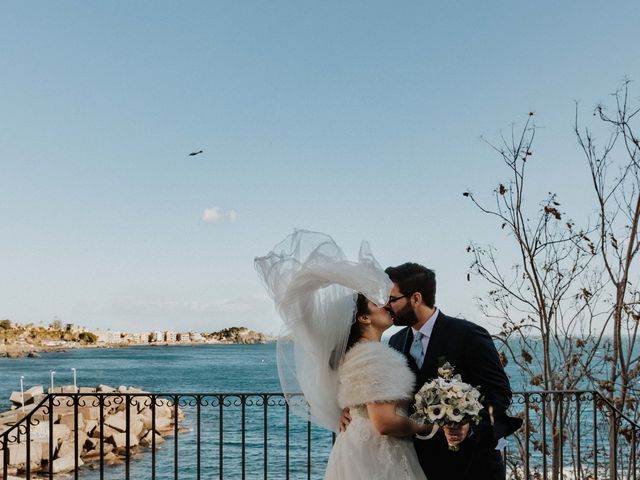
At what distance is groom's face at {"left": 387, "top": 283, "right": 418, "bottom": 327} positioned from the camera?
3.06 meters

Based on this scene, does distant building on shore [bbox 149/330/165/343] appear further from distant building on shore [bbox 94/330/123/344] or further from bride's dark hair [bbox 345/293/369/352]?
bride's dark hair [bbox 345/293/369/352]

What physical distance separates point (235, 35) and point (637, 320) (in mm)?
7398

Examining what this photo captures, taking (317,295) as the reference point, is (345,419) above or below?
below

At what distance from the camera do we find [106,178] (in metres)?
21.6

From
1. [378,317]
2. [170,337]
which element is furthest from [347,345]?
[170,337]

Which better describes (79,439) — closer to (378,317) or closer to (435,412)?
(378,317)

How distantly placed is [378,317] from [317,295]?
0.91 ft

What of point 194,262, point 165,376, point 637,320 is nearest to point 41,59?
point 637,320

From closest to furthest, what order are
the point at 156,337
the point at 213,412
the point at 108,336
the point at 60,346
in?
the point at 213,412
the point at 60,346
the point at 108,336
the point at 156,337

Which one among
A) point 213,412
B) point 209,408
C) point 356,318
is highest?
point 356,318

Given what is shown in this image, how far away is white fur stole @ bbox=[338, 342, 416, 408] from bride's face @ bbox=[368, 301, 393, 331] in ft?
0.33

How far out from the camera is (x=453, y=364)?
9.73 feet

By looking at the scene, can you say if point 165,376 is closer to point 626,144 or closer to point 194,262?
point 194,262

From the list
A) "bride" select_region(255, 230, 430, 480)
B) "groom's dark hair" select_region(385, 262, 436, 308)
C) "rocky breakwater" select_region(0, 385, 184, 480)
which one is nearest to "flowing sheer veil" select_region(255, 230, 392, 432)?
"bride" select_region(255, 230, 430, 480)
